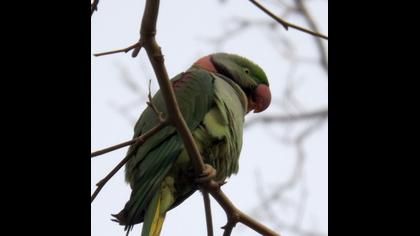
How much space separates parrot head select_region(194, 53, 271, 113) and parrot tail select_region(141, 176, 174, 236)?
868 millimetres

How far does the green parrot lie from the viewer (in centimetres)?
245

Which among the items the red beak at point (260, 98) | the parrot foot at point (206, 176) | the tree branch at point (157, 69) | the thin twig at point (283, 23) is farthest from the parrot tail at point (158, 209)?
the thin twig at point (283, 23)

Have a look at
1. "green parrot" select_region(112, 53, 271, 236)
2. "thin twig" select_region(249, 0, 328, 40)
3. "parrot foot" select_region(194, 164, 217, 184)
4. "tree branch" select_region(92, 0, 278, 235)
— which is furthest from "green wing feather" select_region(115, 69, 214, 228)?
"thin twig" select_region(249, 0, 328, 40)

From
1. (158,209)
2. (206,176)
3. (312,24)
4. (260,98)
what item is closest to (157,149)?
(158,209)

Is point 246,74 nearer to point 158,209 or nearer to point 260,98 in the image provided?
point 260,98

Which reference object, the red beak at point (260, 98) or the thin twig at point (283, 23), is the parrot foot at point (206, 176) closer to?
the thin twig at point (283, 23)

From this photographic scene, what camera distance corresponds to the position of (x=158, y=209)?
243 centimetres

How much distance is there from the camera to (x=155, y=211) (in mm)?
2406

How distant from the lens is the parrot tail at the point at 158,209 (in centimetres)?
232

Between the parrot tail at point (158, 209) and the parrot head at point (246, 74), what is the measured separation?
2.85ft
